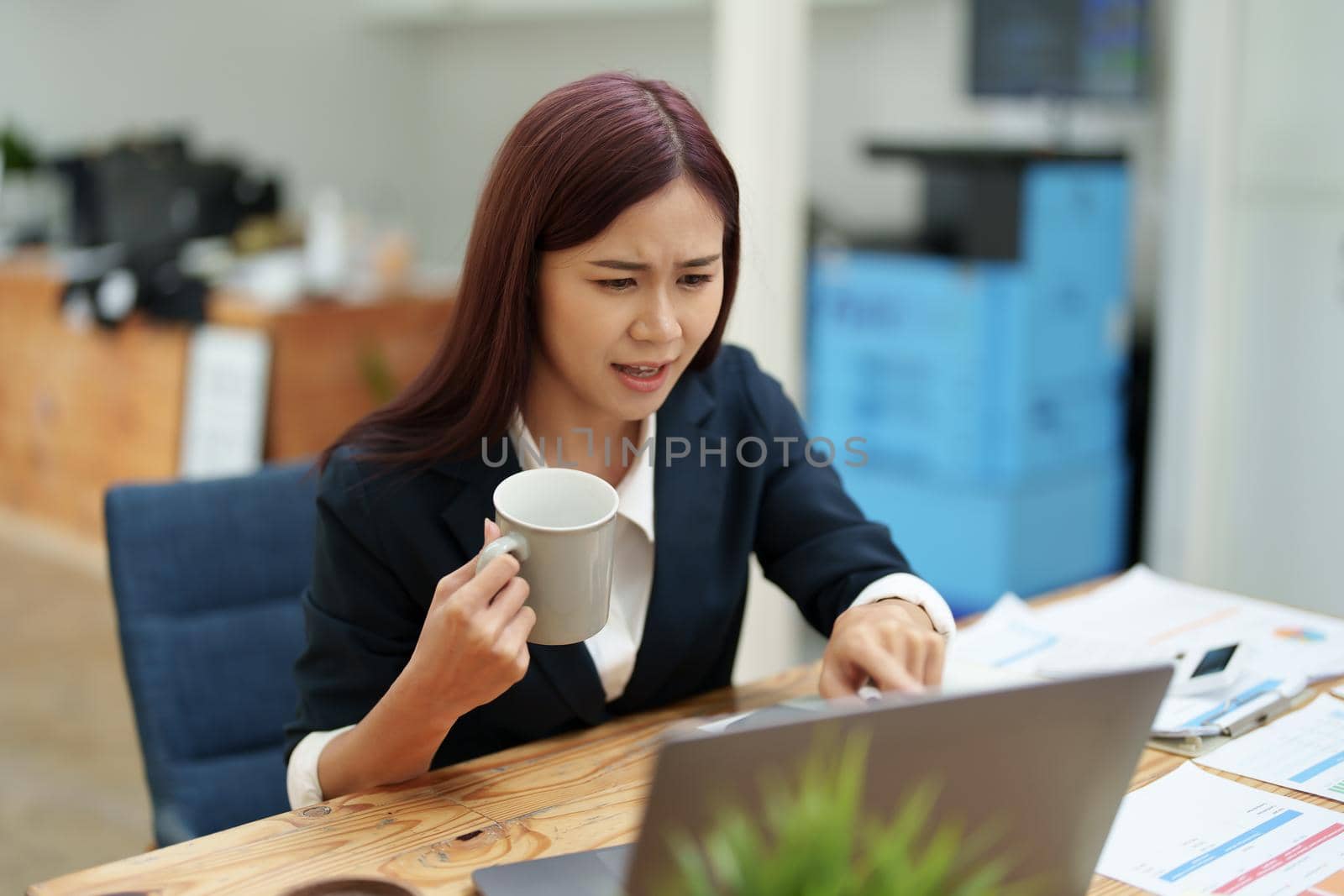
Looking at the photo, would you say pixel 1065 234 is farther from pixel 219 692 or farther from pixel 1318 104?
pixel 219 692

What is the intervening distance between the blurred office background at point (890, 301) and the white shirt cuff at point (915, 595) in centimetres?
114

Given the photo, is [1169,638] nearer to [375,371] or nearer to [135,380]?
[375,371]

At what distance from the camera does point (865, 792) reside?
28.7 inches

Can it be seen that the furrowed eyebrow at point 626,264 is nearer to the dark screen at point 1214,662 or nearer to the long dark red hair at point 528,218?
the long dark red hair at point 528,218

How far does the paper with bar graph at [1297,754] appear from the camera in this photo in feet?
3.67

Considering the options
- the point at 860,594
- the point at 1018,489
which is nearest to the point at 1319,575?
the point at 1018,489

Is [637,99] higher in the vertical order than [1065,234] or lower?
higher

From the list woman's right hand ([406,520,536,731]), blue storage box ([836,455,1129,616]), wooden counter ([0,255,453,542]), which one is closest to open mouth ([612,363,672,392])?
woman's right hand ([406,520,536,731])

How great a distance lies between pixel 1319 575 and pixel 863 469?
3.52 feet

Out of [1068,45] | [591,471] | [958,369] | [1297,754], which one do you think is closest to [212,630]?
[591,471]

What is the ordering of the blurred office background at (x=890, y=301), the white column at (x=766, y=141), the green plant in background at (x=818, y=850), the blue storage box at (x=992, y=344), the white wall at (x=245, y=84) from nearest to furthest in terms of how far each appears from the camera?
1. the green plant in background at (x=818, y=850)
2. the white column at (x=766, y=141)
3. the blurred office background at (x=890, y=301)
4. the blue storage box at (x=992, y=344)
5. the white wall at (x=245, y=84)

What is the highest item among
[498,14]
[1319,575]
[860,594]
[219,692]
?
[498,14]

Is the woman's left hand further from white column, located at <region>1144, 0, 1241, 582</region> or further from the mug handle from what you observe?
white column, located at <region>1144, 0, 1241, 582</region>

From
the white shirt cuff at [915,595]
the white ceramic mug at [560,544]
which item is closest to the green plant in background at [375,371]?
the white shirt cuff at [915,595]
